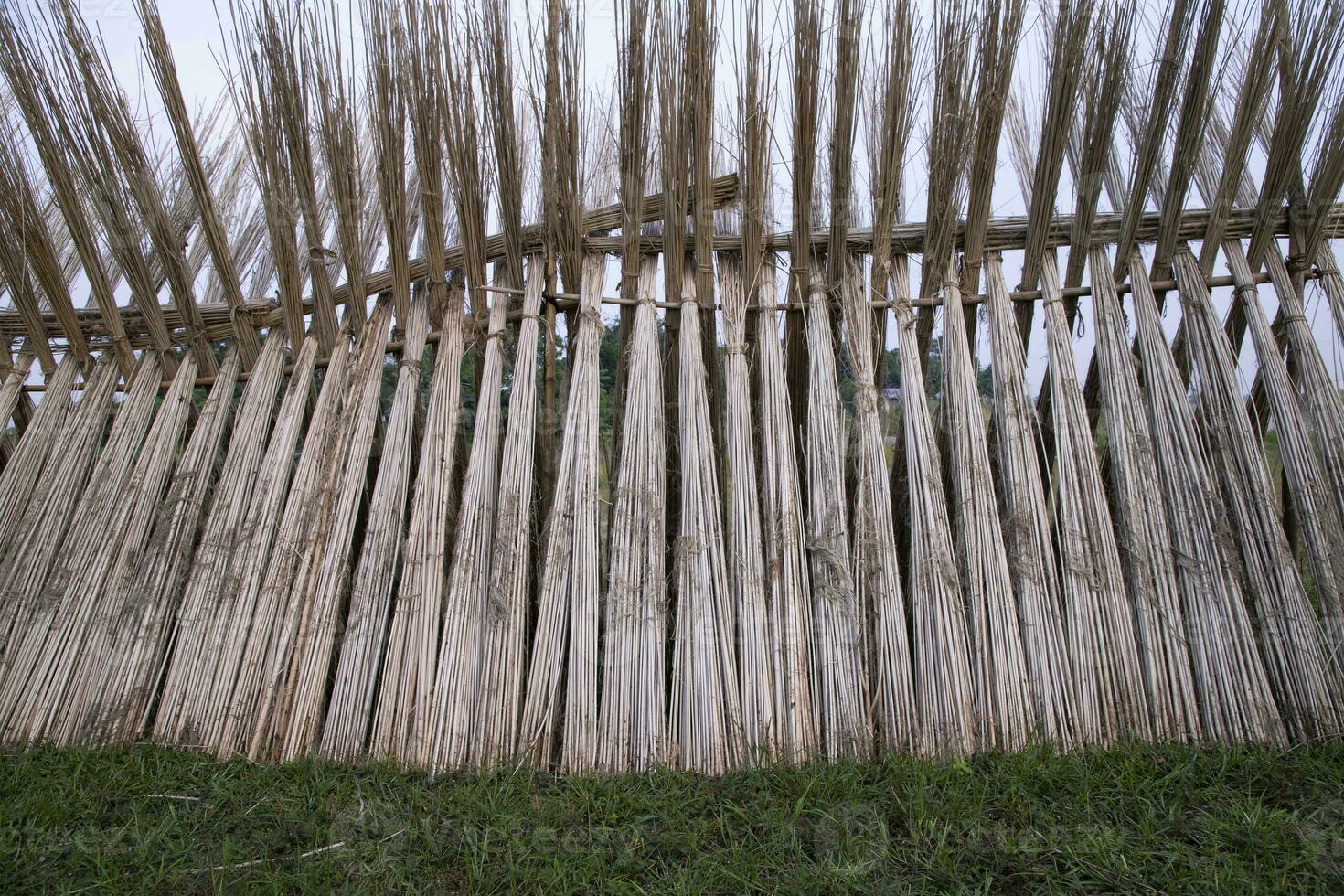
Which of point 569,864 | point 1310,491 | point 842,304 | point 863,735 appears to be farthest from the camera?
point 842,304

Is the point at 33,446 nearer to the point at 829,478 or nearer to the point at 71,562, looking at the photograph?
the point at 71,562

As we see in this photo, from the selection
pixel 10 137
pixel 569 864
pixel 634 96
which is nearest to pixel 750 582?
pixel 569 864

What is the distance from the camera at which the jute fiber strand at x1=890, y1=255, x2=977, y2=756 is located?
1818 mm

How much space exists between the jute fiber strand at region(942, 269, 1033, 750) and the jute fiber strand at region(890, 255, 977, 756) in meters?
0.04

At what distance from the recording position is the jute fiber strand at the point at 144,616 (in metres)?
2.02

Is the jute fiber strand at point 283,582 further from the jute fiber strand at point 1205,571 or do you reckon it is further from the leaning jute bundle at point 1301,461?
the leaning jute bundle at point 1301,461

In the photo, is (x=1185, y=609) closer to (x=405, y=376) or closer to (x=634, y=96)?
(x=634, y=96)

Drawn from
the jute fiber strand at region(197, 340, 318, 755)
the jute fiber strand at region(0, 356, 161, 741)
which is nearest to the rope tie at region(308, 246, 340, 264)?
the jute fiber strand at region(197, 340, 318, 755)

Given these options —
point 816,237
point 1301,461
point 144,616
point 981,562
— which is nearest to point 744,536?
point 981,562

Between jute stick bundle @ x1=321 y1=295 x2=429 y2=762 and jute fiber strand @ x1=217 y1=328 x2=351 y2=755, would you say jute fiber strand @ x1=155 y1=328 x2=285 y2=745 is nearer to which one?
jute fiber strand @ x1=217 y1=328 x2=351 y2=755

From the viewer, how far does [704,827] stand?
1.52 m

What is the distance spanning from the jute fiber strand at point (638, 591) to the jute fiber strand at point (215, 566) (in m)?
0.99

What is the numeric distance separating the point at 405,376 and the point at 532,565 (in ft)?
2.10

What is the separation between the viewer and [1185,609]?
6.27 feet
